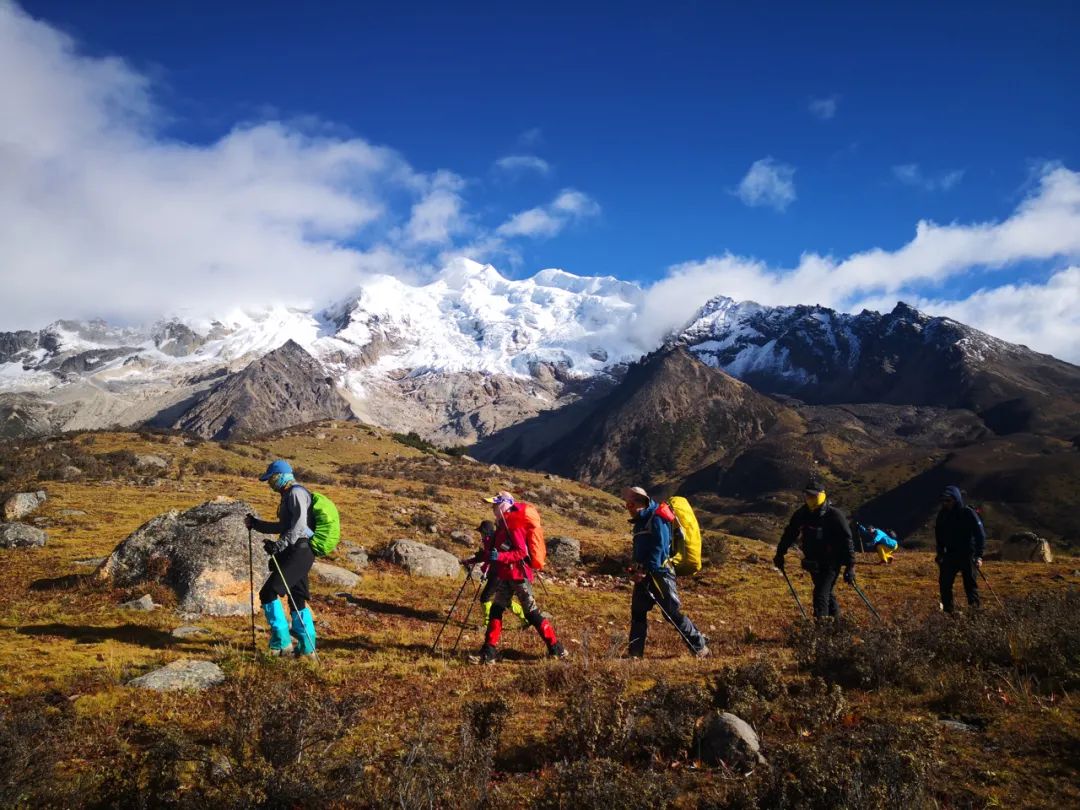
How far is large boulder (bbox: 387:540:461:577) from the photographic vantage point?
20.9m

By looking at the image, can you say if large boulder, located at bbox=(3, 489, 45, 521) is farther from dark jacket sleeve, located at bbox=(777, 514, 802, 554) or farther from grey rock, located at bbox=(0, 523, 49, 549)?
dark jacket sleeve, located at bbox=(777, 514, 802, 554)

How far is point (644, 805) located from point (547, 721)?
3.19m

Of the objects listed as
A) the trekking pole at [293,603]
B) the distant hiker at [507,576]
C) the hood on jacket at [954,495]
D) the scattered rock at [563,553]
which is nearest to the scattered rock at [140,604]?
the trekking pole at [293,603]

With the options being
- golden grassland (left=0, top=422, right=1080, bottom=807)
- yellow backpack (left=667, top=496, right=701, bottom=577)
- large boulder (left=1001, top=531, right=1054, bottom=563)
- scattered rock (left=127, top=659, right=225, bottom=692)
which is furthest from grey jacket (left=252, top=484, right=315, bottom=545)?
large boulder (left=1001, top=531, right=1054, bottom=563)

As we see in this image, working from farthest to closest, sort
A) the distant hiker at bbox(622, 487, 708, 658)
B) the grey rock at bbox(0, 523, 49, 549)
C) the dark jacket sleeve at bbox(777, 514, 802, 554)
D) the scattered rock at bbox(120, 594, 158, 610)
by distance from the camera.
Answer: the grey rock at bbox(0, 523, 49, 549) → the scattered rock at bbox(120, 594, 158, 610) → the dark jacket sleeve at bbox(777, 514, 802, 554) → the distant hiker at bbox(622, 487, 708, 658)

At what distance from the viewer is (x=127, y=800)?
17.1 feet

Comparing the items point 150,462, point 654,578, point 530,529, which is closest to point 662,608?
point 654,578

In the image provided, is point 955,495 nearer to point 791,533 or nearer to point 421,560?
point 791,533

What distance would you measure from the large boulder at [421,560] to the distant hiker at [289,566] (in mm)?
10153

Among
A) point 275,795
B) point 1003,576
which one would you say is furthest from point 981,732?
point 1003,576

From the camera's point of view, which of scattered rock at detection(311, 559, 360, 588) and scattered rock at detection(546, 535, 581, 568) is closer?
scattered rock at detection(311, 559, 360, 588)

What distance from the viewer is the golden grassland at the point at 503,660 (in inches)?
234

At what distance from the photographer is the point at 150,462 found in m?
39.9

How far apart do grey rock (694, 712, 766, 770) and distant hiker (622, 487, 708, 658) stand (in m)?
4.38
